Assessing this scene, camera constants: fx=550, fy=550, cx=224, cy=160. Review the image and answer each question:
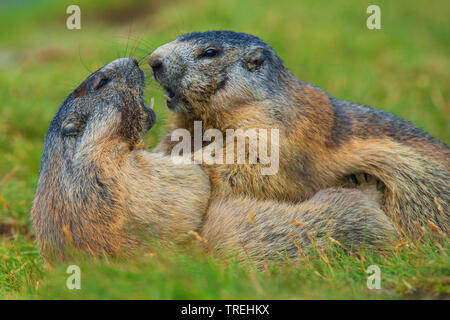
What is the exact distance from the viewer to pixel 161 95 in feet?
21.6

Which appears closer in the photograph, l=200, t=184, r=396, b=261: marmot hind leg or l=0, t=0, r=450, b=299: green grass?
l=0, t=0, r=450, b=299: green grass

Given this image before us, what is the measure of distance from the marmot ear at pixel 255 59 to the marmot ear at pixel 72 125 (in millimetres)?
1781

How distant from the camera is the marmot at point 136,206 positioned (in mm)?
4637

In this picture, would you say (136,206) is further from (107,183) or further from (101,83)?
(101,83)

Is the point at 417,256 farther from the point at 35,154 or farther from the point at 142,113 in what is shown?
the point at 35,154

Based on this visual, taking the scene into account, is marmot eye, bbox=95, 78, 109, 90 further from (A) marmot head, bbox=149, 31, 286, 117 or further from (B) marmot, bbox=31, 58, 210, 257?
(A) marmot head, bbox=149, 31, 286, 117

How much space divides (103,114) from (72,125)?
30 cm

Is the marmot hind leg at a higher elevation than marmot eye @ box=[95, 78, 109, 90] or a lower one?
lower

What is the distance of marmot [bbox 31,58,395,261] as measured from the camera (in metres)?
4.64

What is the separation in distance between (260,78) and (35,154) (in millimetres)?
4246

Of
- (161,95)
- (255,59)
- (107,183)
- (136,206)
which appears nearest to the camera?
(136,206)

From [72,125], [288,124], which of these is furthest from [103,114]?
[288,124]

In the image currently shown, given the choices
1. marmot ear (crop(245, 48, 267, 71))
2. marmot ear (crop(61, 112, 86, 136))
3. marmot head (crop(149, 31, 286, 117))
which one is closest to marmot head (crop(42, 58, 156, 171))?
marmot ear (crop(61, 112, 86, 136))
